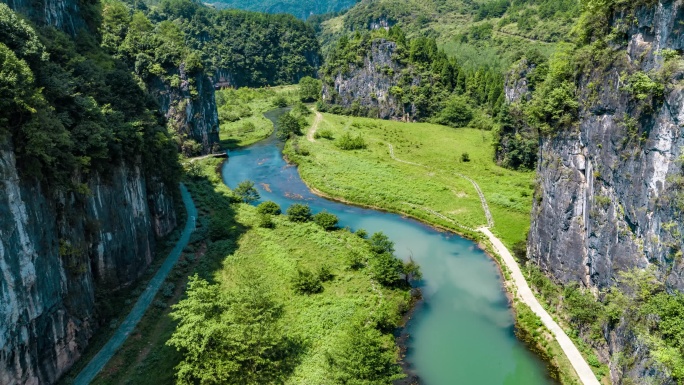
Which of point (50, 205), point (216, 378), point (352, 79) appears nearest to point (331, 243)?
point (216, 378)

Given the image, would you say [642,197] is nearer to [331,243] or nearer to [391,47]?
[331,243]

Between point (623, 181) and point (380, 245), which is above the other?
point (623, 181)

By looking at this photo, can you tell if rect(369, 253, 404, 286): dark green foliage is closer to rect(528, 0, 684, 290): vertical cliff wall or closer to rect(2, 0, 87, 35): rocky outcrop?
rect(528, 0, 684, 290): vertical cliff wall

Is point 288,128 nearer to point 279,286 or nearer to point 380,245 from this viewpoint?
point 380,245

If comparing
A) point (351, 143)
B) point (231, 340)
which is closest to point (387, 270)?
point (231, 340)

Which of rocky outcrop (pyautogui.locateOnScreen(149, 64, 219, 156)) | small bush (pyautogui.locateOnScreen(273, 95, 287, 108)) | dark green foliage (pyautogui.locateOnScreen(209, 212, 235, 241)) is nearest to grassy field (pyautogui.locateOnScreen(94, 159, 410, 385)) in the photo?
dark green foliage (pyautogui.locateOnScreen(209, 212, 235, 241))
